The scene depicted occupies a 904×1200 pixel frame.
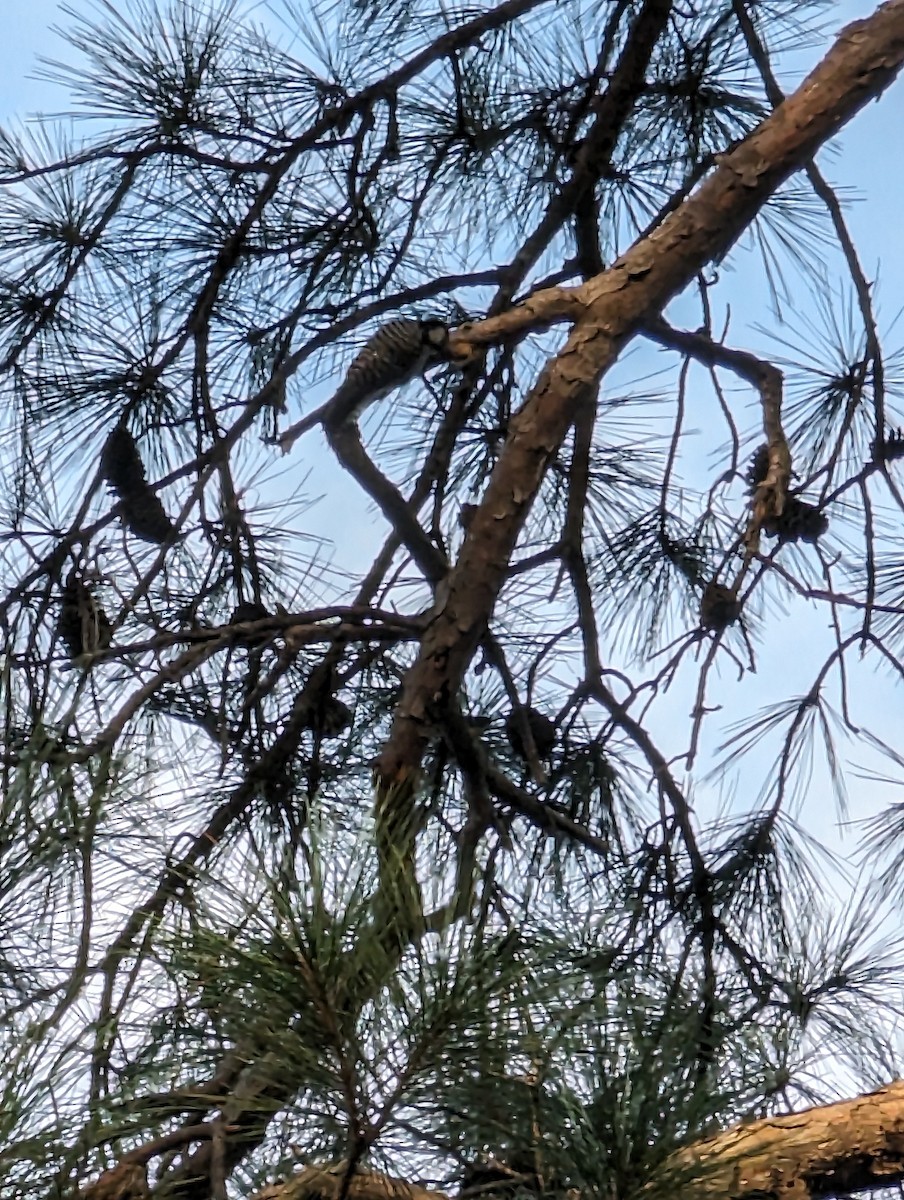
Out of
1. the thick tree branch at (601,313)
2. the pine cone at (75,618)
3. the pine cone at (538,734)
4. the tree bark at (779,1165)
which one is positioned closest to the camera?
the tree bark at (779,1165)

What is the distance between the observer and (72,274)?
1068 millimetres

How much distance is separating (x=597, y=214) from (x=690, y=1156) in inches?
34.9

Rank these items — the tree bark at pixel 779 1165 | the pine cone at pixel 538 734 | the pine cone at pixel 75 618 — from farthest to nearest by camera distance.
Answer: the pine cone at pixel 538 734 < the pine cone at pixel 75 618 < the tree bark at pixel 779 1165

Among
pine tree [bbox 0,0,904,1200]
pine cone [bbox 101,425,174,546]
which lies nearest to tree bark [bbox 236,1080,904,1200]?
pine tree [bbox 0,0,904,1200]

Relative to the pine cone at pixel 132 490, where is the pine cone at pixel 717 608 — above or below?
below

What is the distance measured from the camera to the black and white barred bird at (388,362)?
84 centimetres

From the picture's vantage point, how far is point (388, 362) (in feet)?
2.79

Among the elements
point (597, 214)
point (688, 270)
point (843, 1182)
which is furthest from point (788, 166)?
point (843, 1182)

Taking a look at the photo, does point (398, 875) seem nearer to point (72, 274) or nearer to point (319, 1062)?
point (319, 1062)

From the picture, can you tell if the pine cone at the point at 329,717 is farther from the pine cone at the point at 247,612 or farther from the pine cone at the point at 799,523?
the pine cone at the point at 799,523

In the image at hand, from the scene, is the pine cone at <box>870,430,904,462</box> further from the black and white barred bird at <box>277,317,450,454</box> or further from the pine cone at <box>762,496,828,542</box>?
the black and white barred bird at <box>277,317,450,454</box>

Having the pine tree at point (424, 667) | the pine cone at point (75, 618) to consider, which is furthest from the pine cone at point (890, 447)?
the pine cone at point (75, 618)

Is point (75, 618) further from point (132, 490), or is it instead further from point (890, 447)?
point (890, 447)

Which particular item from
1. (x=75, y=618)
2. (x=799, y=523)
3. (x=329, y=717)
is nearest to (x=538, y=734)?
(x=329, y=717)
